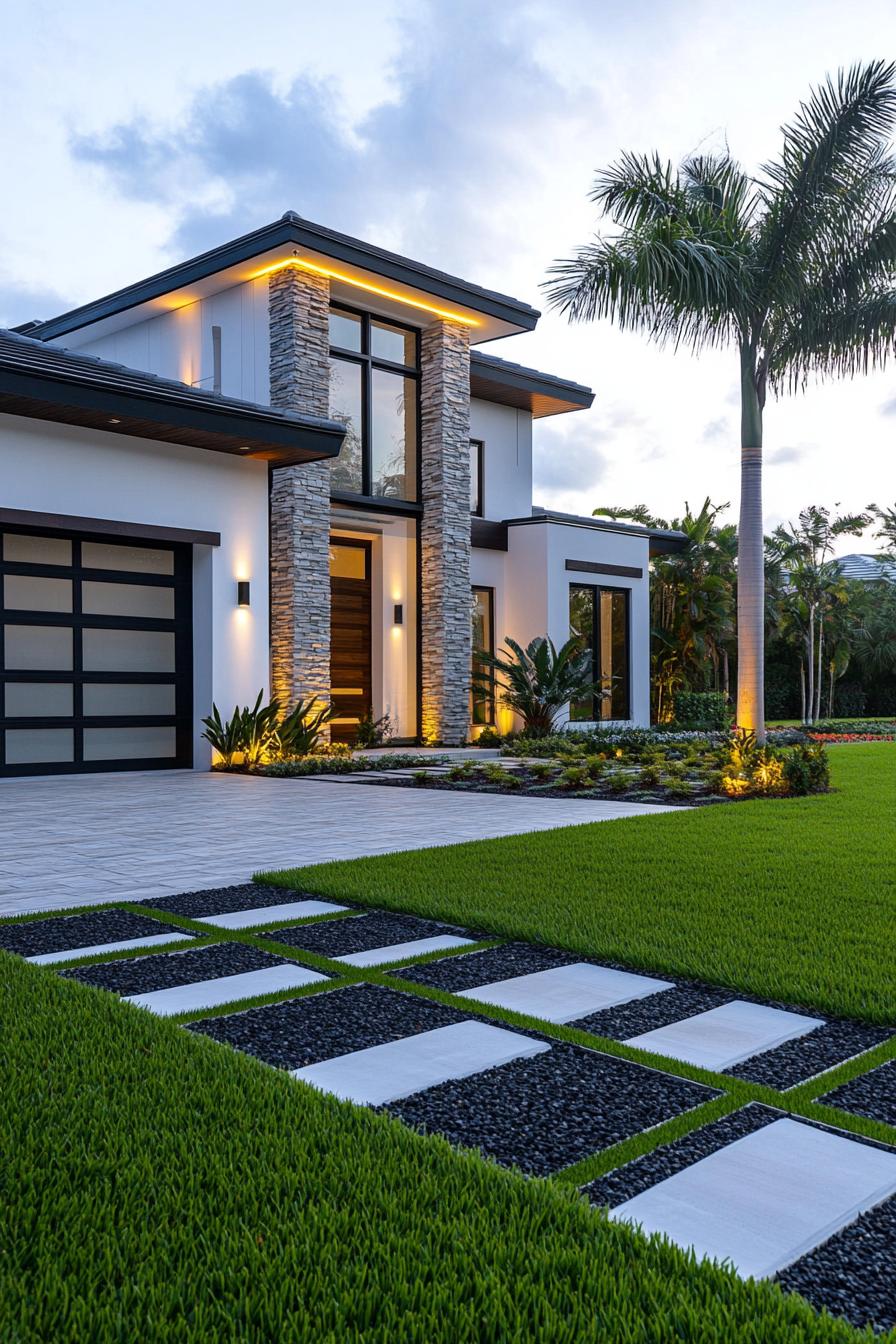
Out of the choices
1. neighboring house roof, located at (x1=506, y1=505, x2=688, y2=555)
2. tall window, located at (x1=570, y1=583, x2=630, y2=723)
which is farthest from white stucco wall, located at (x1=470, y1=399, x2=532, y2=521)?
tall window, located at (x1=570, y1=583, x2=630, y2=723)

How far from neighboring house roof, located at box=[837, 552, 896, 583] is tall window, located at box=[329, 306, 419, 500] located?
2382 centimetres

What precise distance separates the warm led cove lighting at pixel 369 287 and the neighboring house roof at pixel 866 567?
925 inches

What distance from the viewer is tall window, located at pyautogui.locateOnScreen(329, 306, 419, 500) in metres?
15.4

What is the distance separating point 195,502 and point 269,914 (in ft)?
29.4

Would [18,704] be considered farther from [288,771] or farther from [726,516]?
[726,516]

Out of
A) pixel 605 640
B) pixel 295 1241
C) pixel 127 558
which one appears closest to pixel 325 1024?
pixel 295 1241

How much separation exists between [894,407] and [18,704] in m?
24.4

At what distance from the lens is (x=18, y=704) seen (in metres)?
11.7

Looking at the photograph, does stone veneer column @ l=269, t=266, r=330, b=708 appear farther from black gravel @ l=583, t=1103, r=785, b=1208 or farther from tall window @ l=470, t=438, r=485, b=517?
black gravel @ l=583, t=1103, r=785, b=1208

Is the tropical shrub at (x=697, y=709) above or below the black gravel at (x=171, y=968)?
above

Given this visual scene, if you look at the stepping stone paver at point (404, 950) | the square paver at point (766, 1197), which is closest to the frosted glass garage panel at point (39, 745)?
the stepping stone paver at point (404, 950)

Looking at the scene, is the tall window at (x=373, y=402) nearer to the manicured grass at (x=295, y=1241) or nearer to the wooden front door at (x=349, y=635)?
the wooden front door at (x=349, y=635)

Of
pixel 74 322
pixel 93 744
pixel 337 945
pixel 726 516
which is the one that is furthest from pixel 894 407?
pixel 337 945

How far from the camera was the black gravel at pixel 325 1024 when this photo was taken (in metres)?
3.01
